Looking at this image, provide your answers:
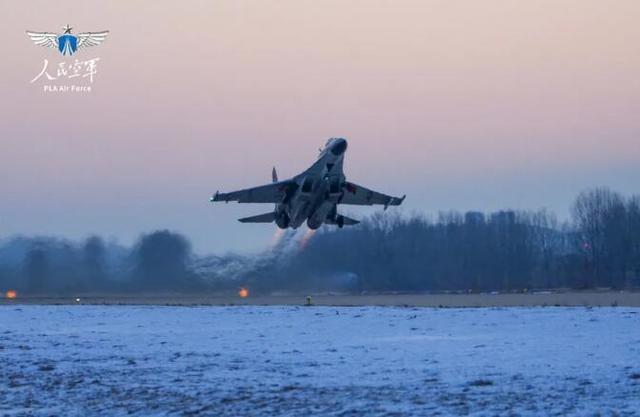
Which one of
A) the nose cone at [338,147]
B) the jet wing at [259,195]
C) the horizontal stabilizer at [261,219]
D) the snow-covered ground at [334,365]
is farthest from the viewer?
the horizontal stabilizer at [261,219]

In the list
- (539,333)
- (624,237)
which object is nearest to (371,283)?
(624,237)

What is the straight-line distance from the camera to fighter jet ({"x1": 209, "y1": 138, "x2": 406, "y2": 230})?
133 ft

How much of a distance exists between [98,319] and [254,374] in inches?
752

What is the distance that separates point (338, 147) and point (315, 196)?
361 cm

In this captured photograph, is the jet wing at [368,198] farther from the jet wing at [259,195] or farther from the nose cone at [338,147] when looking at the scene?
the nose cone at [338,147]

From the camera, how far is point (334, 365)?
20141 mm

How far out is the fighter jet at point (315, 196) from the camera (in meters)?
40.7

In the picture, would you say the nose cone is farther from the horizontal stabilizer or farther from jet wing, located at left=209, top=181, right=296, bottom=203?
the horizontal stabilizer

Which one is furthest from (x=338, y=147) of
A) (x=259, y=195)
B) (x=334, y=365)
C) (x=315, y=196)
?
(x=334, y=365)

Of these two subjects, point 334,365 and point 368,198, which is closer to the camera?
point 334,365

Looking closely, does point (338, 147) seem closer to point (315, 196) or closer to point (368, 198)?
point (315, 196)

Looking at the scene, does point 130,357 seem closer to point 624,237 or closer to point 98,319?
point 98,319

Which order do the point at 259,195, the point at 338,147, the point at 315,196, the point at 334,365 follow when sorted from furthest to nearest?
the point at 259,195, the point at 315,196, the point at 338,147, the point at 334,365

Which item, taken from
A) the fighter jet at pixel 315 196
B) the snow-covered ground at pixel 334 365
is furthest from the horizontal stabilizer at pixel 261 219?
the snow-covered ground at pixel 334 365
